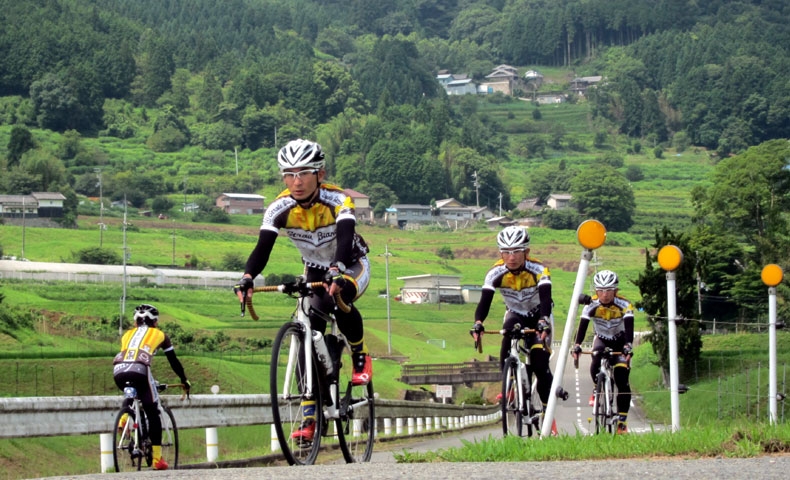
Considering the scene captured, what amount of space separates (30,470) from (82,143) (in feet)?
531

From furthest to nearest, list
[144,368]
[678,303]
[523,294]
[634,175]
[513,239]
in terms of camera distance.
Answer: [634,175]
[678,303]
[523,294]
[513,239]
[144,368]

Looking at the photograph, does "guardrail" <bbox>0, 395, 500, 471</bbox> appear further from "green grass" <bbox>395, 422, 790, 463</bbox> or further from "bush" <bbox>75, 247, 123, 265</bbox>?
"bush" <bbox>75, 247, 123, 265</bbox>

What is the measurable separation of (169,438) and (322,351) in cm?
295

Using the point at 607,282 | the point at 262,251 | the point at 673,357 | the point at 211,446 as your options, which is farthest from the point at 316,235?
the point at 607,282

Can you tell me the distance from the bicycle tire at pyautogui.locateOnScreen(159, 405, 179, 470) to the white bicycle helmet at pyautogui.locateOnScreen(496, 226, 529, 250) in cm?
375

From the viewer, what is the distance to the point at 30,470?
17.5 meters

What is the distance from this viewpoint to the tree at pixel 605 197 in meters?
155

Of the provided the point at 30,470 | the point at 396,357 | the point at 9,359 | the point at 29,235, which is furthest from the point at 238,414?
the point at 29,235

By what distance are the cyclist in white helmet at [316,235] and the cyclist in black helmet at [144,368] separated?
2.24 metres

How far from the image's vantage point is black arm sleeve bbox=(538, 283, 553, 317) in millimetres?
13086

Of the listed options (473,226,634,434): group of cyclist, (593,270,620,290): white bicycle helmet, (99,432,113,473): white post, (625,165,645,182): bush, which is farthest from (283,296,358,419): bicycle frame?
(625,165,645,182): bush

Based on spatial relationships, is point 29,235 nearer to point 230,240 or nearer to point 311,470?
point 230,240

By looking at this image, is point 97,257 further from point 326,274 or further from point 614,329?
point 326,274

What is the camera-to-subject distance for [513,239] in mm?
13359
